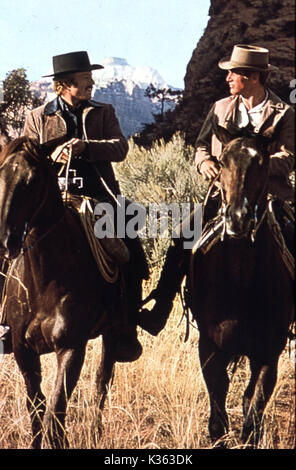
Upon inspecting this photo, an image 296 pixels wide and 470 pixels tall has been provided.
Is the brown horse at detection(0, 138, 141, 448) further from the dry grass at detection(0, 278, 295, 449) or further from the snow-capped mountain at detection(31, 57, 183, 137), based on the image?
the snow-capped mountain at detection(31, 57, 183, 137)

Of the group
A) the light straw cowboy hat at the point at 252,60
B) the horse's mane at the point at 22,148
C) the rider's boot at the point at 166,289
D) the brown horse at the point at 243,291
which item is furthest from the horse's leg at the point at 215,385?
the light straw cowboy hat at the point at 252,60

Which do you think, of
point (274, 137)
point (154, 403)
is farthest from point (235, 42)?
point (154, 403)

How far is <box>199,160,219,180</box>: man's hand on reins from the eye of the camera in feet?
15.8

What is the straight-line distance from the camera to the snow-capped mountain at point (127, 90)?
20.2 ft

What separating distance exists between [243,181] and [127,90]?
309cm

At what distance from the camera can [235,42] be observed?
6094 mm

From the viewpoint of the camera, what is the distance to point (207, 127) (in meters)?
5.14

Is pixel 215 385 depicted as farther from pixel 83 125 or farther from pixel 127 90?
pixel 127 90

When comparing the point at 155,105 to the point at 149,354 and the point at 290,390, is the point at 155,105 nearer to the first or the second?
the point at 149,354

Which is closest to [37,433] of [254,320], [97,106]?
Result: [254,320]

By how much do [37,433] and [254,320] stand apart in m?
1.76

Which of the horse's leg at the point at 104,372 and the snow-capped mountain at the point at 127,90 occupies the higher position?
the snow-capped mountain at the point at 127,90

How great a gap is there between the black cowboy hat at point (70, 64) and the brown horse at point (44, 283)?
31.1 inches

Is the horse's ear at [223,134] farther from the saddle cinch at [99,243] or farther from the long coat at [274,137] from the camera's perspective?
the saddle cinch at [99,243]
